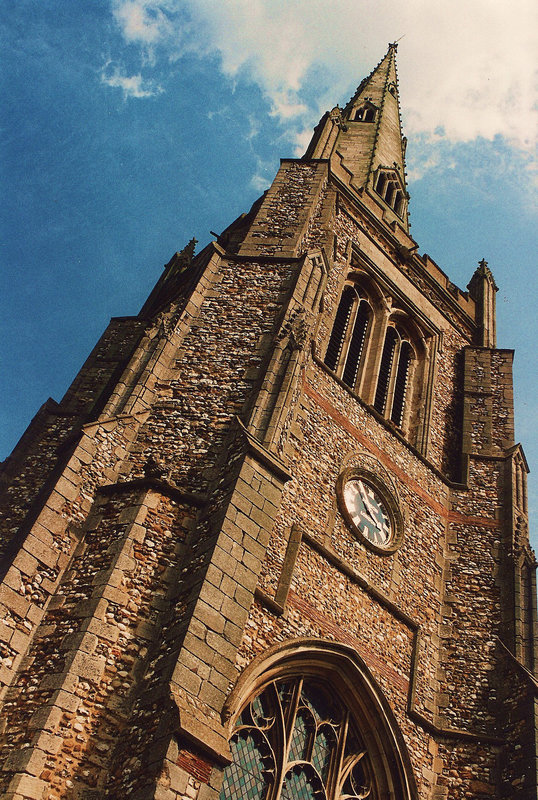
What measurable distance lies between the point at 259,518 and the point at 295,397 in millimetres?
2935

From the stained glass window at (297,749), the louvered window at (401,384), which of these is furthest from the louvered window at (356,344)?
the stained glass window at (297,749)

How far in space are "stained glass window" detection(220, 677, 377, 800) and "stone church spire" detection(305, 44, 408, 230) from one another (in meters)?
13.1

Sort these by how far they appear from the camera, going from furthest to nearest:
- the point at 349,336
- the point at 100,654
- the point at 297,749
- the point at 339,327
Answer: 1. the point at 339,327
2. the point at 349,336
3. the point at 297,749
4. the point at 100,654

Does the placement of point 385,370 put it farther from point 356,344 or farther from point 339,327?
point 339,327

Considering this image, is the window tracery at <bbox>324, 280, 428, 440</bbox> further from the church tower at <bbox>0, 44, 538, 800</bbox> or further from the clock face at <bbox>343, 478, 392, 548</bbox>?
the clock face at <bbox>343, 478, 392, 548</bbox>

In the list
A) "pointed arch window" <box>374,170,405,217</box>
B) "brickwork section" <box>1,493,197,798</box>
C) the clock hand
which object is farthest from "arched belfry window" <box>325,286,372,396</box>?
"pointed arch window" <box>374,170,405,217</box>

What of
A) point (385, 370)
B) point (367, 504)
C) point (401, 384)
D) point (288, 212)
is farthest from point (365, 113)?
point (367, 504)

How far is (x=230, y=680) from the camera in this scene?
8.42 m

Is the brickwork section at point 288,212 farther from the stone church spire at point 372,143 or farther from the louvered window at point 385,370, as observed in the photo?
the louvered window at point 385,370

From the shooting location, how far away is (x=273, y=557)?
11.0m

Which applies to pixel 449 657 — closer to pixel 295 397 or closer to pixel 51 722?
pixel 295 397

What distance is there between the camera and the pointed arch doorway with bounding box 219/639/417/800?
9578mm

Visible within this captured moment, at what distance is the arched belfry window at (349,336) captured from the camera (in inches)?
674

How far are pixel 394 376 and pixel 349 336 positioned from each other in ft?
4.63
